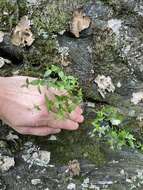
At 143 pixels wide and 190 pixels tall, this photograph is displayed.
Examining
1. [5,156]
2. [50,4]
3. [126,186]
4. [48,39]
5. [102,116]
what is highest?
[50,4]

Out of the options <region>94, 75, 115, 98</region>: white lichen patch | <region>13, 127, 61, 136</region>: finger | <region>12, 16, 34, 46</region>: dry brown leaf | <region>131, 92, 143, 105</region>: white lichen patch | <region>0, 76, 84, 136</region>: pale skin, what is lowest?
<region>13, 127, 61, 136</region>: finger

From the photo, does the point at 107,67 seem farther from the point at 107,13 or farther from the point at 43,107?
the point at 43,107

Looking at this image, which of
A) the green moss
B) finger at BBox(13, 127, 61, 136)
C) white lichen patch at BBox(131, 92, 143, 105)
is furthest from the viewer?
the green moss

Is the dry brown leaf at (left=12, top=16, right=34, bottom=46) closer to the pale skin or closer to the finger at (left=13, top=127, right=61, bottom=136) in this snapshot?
the pale skin

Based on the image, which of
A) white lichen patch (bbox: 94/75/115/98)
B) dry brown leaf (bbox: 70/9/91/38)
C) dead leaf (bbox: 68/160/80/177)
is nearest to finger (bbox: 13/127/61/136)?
dead leaf (bbox: 68/160/80/177)

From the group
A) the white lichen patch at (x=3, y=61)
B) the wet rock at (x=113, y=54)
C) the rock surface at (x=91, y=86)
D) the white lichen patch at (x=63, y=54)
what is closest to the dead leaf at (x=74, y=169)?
the rock surface at (x=91, y=86)

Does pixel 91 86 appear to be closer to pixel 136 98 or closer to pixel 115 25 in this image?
pixel 136 98

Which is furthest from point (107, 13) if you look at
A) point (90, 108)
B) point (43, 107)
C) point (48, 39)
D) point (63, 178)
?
point (63, 178)
